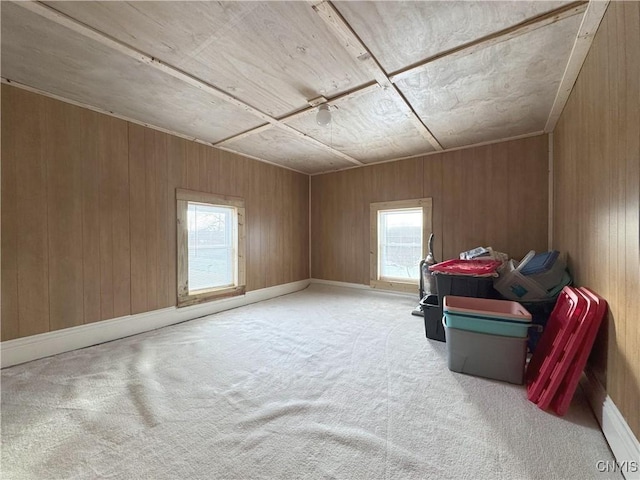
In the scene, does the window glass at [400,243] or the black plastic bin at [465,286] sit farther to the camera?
the window glass at [400,243]

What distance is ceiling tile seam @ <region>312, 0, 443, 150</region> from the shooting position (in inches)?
57.1

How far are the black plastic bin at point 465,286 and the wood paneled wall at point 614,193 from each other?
25.1 inches

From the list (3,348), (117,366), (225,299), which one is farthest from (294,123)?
(3,348)

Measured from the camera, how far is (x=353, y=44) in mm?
1695

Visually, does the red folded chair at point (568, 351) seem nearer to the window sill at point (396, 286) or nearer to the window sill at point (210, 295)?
the window sill at point (396, 286)

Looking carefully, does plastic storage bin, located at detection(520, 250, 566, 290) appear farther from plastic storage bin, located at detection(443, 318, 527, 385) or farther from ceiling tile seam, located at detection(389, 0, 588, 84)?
ceiling tile seam, located at detection(389, 0, 588, 84)

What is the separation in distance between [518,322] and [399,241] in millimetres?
2714

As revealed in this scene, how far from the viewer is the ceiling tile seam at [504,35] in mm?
1450

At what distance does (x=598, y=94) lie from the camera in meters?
1.58

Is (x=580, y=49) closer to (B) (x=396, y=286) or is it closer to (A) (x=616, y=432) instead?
(A) (x=616, y=432)

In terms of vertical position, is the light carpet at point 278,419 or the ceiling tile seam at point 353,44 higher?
the ceiling tile seam at point 353,44

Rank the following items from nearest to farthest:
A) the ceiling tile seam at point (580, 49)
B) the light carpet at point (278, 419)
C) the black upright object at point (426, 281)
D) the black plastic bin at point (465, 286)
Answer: the light carpet at point (278, 419) < the ceiling tile seam at point (580, 49) < the black plastic bin at point (465, 286) < the black upright object at point (426, 281)

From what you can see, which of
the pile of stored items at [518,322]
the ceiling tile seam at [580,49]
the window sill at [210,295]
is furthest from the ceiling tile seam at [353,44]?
the window sill at [210,295]

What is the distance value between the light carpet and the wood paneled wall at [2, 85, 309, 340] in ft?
1.81
